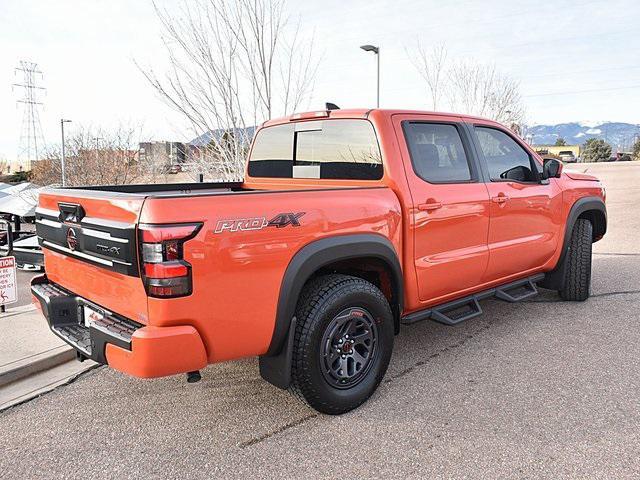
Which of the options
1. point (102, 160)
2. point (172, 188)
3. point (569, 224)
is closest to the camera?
point (172, 188)

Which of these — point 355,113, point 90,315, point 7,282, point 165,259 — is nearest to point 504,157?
point 355,113

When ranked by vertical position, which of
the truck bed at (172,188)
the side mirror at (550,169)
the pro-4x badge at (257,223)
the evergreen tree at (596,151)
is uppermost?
the evergreen tree at (596,151)

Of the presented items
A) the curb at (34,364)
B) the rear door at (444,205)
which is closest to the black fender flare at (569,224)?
the rear door at (444,205)

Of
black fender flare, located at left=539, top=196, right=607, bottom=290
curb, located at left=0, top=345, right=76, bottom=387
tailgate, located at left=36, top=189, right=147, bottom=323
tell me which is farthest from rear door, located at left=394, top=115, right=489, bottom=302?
curb, located at left=0, top=345, right=76, bottom=387

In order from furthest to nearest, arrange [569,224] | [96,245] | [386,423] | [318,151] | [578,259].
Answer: [578,259]
[569,224]
[318,151]
[386,423]
[96,245]

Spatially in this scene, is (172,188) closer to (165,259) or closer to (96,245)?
(96,245)

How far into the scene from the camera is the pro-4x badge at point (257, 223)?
8.33ft

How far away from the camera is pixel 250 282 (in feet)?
8.75

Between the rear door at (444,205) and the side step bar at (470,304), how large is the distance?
106 mm

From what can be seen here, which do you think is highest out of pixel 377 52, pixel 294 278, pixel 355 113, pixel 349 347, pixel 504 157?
pixel 377 52

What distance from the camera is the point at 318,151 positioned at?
4062 millimetres

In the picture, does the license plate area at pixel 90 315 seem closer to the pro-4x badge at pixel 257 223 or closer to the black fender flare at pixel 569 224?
the pro-4x badge at pixel 257 223

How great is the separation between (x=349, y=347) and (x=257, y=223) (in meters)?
1.06

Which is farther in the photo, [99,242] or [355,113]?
[355,113]
